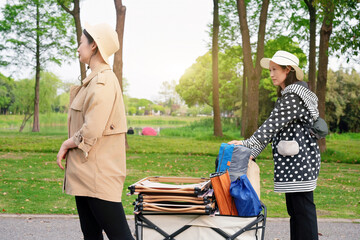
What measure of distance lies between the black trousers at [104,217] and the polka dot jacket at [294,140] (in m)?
1.51

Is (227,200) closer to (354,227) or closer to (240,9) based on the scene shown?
(354,227)

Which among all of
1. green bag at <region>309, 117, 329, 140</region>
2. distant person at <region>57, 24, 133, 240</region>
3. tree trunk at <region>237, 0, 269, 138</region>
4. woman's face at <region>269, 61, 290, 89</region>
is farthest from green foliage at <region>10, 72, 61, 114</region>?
distant person at <region>57, 24, 133, 240</region>

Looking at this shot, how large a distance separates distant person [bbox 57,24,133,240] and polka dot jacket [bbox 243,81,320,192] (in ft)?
4.83

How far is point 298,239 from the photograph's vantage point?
3951 millimetres

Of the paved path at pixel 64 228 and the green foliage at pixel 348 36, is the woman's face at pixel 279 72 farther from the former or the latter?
the green foliage at pixel 348 36

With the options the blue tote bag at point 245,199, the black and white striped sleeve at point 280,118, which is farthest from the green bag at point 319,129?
the blue tote bag at point 245,199

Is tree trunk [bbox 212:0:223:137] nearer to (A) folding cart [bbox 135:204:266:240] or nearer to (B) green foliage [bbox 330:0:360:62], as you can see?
Result: (B) green foliage [bbox 330:0:360:62]

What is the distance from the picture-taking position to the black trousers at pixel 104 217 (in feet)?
9.93

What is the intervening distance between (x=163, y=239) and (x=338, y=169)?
Result: 11.1 meters

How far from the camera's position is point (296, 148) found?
378cm

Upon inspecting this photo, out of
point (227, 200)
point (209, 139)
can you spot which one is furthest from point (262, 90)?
point (227, 200)

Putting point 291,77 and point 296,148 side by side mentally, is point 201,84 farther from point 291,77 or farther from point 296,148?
point 296,148

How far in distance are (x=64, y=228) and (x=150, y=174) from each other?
5.38m

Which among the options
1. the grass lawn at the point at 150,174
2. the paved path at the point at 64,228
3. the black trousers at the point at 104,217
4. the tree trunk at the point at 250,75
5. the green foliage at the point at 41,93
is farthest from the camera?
the green foliage at the point at 41,93
